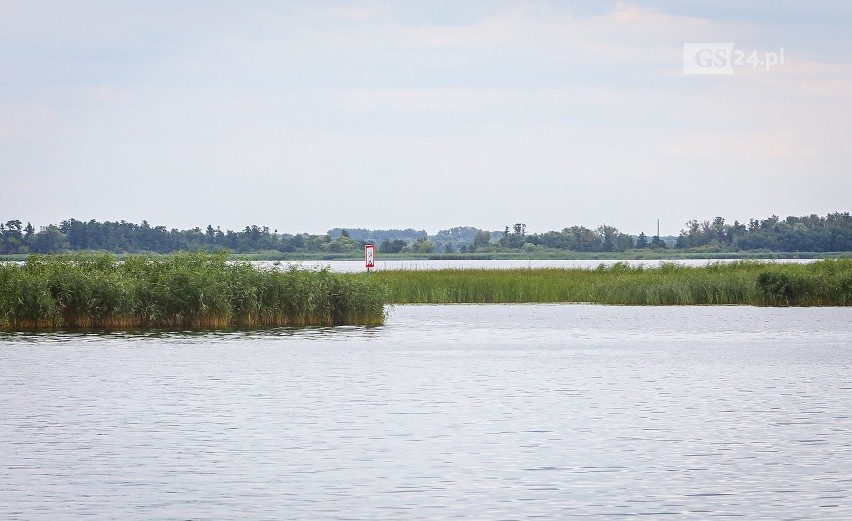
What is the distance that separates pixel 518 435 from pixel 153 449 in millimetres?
5010

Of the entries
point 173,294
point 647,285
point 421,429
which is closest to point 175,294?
point 173,294

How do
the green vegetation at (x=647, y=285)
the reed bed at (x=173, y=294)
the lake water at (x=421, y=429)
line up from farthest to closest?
the green vegetation at (x=647, y=285), the reed bed at (x=173, y=294), the lake water at (x=421, y=429)

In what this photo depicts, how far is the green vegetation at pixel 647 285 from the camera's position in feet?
165

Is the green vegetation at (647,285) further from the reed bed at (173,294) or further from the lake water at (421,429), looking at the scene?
the lake water at (421,429)

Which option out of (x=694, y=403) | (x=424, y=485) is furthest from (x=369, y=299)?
(x=424, y=485)

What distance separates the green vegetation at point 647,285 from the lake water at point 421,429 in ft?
55.8

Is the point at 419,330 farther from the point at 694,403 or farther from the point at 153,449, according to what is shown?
the point at 153,449

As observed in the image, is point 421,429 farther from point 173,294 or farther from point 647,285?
point 647,285

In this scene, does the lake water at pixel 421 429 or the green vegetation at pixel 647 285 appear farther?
the green vegetation at pixel 647 285

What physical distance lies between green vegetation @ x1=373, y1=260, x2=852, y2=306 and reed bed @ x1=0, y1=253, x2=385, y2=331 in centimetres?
1029

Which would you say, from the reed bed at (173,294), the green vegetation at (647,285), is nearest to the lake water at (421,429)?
the reed bed at (173,294)

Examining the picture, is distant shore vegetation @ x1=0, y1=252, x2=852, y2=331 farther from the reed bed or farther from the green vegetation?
the green vegetation

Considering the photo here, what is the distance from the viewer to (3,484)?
13859mm

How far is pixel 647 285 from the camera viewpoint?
5234 centimetres
